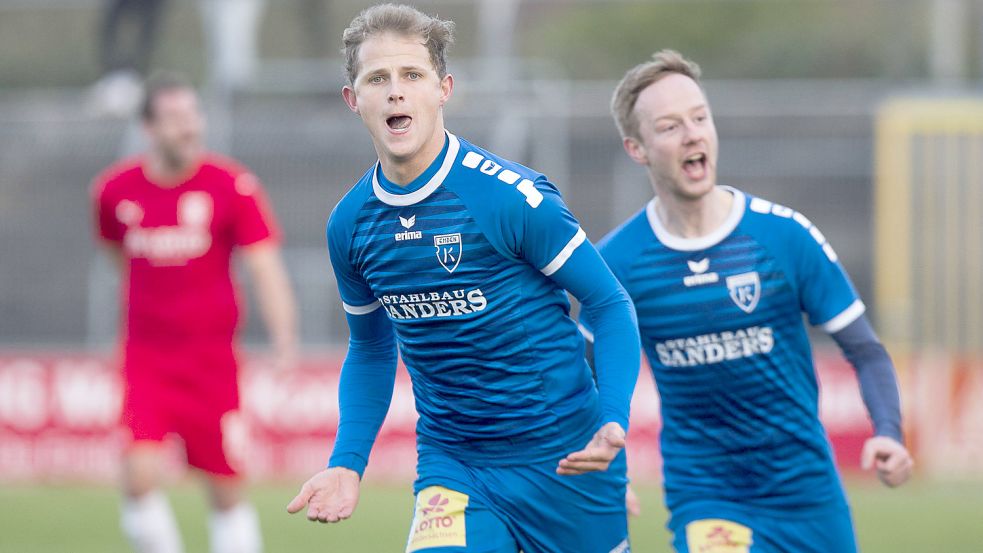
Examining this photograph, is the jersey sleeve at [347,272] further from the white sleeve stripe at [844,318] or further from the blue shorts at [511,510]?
the white sleeve stripe at [844,318]

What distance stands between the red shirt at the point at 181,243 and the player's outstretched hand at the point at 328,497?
11.2ft

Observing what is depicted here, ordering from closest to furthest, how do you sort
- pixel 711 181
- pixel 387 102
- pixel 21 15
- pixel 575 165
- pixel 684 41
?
1. pixel 387 102
2. pixel 711 181
3. pixel 575 165
4. pixel 21 15
5. pixel 684 41

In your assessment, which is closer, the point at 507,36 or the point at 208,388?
the point at 208,388

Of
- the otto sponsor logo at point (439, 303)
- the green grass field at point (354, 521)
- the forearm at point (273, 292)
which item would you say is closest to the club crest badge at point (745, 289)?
the otto sponsor logo at point (439, 303)

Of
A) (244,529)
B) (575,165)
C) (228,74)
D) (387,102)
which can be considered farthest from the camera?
(228,74)

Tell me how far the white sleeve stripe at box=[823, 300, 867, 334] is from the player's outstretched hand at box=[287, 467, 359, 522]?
5.48 ft

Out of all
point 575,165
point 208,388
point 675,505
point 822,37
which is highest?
point 822,37

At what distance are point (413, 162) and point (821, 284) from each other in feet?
4.84

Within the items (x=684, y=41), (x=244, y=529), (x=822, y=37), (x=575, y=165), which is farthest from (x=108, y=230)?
(x=684, y=41)

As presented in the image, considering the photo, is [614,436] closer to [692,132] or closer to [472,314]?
[472,314]

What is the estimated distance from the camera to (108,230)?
7.83m

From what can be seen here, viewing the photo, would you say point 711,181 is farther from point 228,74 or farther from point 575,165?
point 228,74

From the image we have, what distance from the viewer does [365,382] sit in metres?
4.69

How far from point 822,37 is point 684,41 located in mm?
2711
